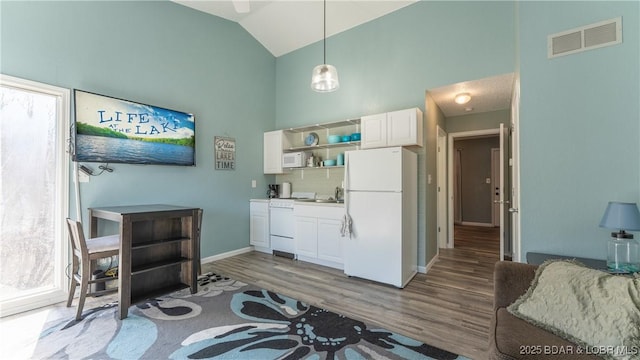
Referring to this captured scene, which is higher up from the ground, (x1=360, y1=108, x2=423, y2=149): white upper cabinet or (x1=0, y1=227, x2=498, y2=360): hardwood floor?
(x1=360, y1=108, x2=423, y2=149): white upper cabinet

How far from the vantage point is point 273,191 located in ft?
16.3

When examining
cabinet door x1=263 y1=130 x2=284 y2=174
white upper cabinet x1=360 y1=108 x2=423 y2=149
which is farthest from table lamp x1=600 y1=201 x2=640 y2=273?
cabinet door x1=263 y1=130 x2=284 y2=174

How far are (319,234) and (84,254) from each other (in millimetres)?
2546

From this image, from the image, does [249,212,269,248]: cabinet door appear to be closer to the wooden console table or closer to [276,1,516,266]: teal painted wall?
the wooden console table

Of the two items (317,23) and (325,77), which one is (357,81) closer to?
(317,23)

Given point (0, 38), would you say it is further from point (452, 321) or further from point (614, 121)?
point (614, 121)

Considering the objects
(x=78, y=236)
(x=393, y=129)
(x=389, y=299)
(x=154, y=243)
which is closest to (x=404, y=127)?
(x=393, y=129)

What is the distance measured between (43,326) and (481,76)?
197 inches

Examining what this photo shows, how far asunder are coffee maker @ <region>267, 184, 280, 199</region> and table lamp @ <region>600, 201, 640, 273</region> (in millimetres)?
4147

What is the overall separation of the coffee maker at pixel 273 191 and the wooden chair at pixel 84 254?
8.20 ft

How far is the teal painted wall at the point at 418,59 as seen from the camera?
3.16 meters

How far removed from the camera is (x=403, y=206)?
309 cm

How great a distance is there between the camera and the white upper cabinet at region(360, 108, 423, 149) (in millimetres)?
3354

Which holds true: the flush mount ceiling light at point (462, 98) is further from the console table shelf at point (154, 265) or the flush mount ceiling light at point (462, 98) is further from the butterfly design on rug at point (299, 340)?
the console table shelf at point (154, 265)
